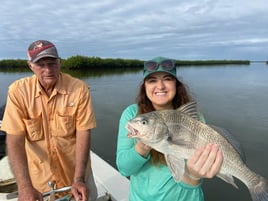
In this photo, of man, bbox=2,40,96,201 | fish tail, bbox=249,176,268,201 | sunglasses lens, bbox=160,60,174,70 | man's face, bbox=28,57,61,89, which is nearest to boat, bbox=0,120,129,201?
man, bbox=2,40,96,201

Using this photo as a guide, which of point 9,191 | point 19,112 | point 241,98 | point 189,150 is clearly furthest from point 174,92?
point 241,98

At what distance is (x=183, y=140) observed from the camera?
1.96 m

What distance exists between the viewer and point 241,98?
61.1ft

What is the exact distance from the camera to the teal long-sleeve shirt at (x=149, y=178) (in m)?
2.14

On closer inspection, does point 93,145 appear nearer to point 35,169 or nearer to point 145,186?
point 35,169

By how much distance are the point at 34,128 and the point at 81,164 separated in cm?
60

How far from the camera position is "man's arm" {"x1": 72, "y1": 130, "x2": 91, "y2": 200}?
2514 mm

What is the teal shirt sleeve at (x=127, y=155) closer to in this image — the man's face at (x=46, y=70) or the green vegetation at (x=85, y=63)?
the man's face at (x=46, y=70)

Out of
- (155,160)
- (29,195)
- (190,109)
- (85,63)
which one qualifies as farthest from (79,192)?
(85,63)

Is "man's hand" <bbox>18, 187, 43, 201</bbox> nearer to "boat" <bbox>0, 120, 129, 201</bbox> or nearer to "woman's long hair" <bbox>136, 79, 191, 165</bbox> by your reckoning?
"woman's long hair" <bbox>136, 79, 191, 165</bbox>

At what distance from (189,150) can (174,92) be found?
530 mm

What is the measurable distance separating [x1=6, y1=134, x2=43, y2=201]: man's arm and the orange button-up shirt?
0.29 feet

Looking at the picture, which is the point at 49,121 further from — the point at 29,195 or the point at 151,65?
the point at 151,65

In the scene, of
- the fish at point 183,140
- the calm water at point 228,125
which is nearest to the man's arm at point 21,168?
the fish at point 183,140
